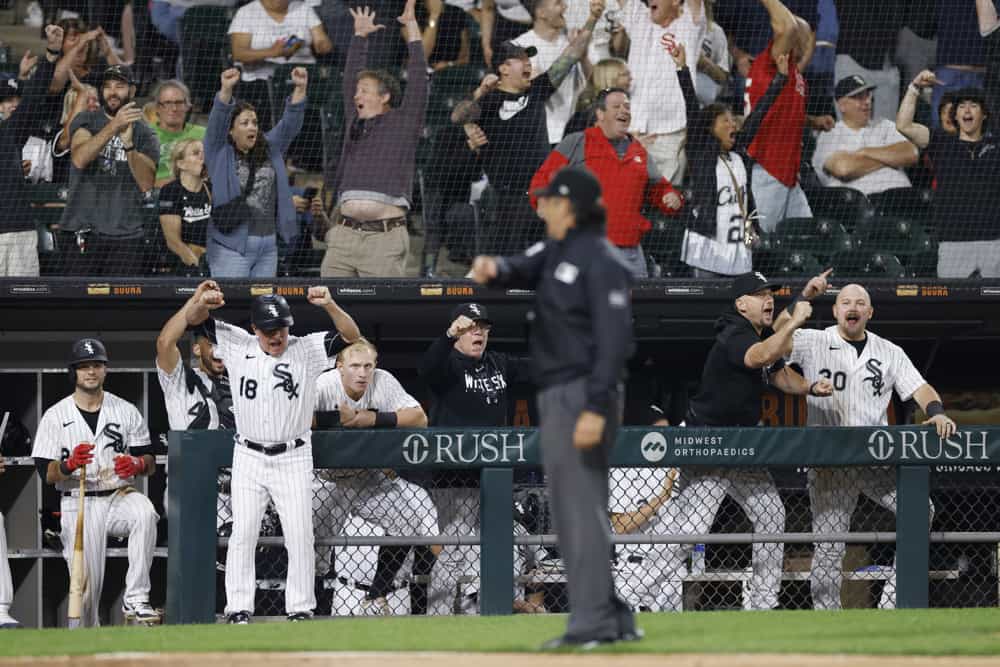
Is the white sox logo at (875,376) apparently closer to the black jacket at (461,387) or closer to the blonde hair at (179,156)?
the black jacket at (461,387)

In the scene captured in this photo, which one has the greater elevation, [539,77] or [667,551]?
[539,77]

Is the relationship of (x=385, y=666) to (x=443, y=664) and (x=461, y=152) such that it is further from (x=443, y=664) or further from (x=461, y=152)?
(x=461, y=152)

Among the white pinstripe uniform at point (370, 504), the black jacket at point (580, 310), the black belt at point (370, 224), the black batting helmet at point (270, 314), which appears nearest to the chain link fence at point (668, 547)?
the white pinstripe uniform at point (370, 504)

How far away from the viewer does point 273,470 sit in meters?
6.51

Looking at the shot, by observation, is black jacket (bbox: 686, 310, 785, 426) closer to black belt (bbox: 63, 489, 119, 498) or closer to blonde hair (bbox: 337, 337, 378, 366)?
blonde hair (bbox: 337, 337, 378, 366)

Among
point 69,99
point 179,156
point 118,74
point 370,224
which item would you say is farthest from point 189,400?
point 69,99

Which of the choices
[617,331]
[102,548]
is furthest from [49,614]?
[617,331]

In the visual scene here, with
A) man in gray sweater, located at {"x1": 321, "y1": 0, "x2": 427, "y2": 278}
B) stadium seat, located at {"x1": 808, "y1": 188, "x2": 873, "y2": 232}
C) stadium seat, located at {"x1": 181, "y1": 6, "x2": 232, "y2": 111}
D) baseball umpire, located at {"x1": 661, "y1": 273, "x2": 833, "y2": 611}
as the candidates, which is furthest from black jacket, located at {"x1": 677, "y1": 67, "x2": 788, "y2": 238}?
stadium seat, located at {"x1": 181, "y1": 6, "x2": 232, "y2": 111}

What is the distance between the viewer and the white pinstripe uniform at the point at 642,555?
22.1 feet

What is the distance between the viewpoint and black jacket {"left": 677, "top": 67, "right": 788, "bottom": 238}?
9.32m

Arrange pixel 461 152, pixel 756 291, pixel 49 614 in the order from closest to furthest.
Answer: pixel 756 291, pixel 49 614, pixel 461 152

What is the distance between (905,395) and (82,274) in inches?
193

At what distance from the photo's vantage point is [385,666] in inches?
175

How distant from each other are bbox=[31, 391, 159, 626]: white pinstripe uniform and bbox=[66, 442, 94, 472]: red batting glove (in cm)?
15
